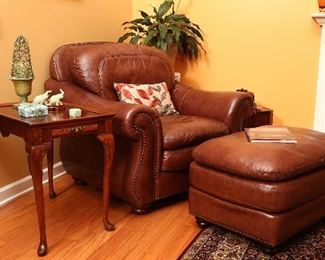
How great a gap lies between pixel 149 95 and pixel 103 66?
1.10ft

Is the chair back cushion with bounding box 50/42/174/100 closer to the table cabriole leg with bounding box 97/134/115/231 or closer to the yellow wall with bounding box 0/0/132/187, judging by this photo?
the yellow wall with bounding box 0/0/132/187

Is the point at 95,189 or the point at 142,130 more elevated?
the point at 142,130

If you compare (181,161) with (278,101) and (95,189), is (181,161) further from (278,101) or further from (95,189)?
(278,101)

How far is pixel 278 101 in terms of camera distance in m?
2.97

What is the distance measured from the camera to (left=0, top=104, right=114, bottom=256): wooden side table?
1.51 m

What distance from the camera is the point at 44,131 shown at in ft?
5.00

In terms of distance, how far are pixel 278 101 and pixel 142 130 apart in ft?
5.02

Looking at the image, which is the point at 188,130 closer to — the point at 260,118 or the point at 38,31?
the point at 260,118

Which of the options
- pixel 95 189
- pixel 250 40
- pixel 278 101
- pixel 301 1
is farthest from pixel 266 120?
pixel 95 189

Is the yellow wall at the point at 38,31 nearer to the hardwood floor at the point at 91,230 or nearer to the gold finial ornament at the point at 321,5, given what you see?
the hardwood floor at the point at 91,230

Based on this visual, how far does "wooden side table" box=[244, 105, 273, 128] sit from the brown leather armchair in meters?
0.27

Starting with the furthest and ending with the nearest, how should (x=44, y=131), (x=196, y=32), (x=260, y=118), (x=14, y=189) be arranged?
1. (x=196, y=32)
2. (x=260, y=118)
3. (x=14, y=189)
4. (x=44, y=131)

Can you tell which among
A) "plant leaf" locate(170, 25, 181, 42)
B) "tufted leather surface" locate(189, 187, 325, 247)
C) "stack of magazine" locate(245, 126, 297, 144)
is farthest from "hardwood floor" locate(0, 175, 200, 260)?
"plant leaf" locate(170, 25, 181, 42)

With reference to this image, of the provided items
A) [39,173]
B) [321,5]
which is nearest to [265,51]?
[321,5]
